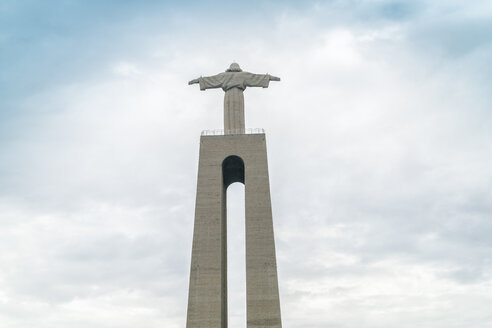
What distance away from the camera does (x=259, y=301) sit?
25141 mm

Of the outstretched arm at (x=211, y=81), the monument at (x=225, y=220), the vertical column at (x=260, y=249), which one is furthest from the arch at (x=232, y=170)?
the outstretched arm at (x=211, y=81)

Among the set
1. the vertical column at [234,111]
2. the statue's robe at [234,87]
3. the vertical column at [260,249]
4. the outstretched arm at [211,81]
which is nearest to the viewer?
the vertical column at [260,249]

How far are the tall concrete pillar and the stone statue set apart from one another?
3.93 ft

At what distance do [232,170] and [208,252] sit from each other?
234 inches

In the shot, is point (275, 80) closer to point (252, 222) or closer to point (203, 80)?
point (203, 80)

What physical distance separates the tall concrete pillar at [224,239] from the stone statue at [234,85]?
3.93ft

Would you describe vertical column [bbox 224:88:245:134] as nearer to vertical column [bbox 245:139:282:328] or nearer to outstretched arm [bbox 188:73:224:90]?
outstretched arm [bbox 188:73:224:90]

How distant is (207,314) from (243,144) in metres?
9.00

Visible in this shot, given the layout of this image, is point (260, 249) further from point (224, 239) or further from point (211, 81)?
point (211, 81)

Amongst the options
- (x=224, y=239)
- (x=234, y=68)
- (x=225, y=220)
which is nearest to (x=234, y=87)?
(x=234, y=68)

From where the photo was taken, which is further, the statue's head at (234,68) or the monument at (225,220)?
the statue's head at (234,68)

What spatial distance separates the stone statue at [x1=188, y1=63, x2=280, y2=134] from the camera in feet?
98.1

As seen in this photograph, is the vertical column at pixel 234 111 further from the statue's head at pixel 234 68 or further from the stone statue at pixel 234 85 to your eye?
the statue's head at pixel 234 68

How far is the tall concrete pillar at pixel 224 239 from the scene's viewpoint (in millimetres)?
25016
